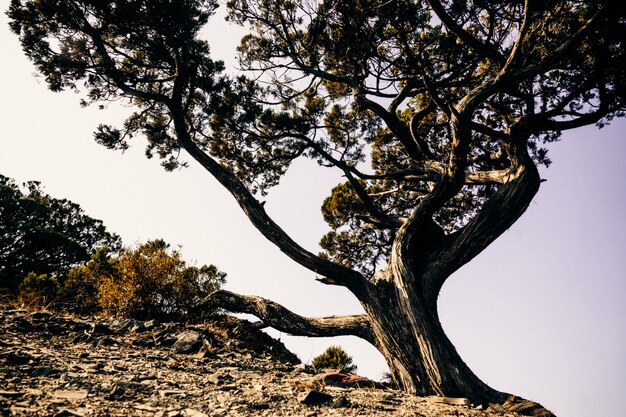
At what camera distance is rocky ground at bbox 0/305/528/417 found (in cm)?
293

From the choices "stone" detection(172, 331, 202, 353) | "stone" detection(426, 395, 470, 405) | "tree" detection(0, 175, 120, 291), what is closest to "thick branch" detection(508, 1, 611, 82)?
"stone" detection(426, 395, 470, 405)

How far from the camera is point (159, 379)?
365cm

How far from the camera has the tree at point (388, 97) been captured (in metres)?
5.45

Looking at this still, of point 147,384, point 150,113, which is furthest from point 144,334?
point 150,113

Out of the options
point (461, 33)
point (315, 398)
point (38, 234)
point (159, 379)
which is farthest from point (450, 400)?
point (38, 234)

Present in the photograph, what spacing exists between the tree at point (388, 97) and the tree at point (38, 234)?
15219 millimetres

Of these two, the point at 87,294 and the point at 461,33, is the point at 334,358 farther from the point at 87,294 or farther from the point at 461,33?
the point at 461,33

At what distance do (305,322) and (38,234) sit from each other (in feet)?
64.0

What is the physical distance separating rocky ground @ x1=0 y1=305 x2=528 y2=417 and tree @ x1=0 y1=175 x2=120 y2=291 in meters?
15.9

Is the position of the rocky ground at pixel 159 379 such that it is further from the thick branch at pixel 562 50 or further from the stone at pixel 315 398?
the thick branch at pixel 562 50

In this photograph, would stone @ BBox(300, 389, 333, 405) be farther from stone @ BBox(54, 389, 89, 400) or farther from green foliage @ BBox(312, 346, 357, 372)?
green foliage @ BBox(312, 346, 357, 372)

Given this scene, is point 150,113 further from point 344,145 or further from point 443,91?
point 443,91

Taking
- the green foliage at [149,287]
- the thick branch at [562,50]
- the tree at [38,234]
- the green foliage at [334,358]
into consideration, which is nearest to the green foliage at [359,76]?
the thick branch at [562,50]

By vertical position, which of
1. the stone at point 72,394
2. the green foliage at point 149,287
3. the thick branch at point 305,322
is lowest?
the stone at point 72,394
